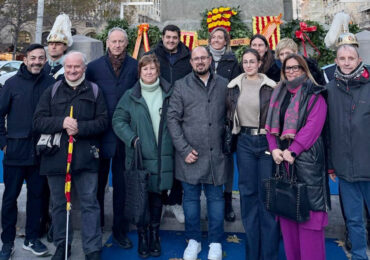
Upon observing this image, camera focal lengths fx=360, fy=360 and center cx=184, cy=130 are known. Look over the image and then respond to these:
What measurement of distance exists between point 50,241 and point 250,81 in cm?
281

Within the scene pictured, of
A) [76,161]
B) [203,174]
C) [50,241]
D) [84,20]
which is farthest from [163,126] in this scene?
[84,20]

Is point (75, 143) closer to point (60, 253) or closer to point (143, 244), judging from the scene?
point (60, 253)

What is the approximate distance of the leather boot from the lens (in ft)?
12.2

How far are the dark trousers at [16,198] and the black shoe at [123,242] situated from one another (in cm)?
84

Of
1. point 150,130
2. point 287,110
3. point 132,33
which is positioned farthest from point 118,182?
point 132,33

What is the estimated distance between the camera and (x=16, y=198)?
12.1ft

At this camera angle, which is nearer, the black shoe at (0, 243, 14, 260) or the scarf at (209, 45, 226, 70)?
the black shoe at (0, 243, 14, 260)

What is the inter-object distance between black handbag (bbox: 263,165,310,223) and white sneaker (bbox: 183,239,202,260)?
95 centimetres

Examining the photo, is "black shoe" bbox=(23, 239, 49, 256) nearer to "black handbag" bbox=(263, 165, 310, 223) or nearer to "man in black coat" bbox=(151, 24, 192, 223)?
"man in black coat" bbox=(151, 24, 192, 223)

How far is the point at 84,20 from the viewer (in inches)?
1490

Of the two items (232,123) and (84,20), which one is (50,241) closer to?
(232,123)

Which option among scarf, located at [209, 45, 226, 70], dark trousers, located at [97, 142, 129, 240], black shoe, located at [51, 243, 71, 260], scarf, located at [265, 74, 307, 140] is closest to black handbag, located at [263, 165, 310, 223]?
scarf, located at [265, 74, 307, 140]

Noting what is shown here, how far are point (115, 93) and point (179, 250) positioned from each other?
1824mm

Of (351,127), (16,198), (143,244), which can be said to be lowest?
(143,244)
